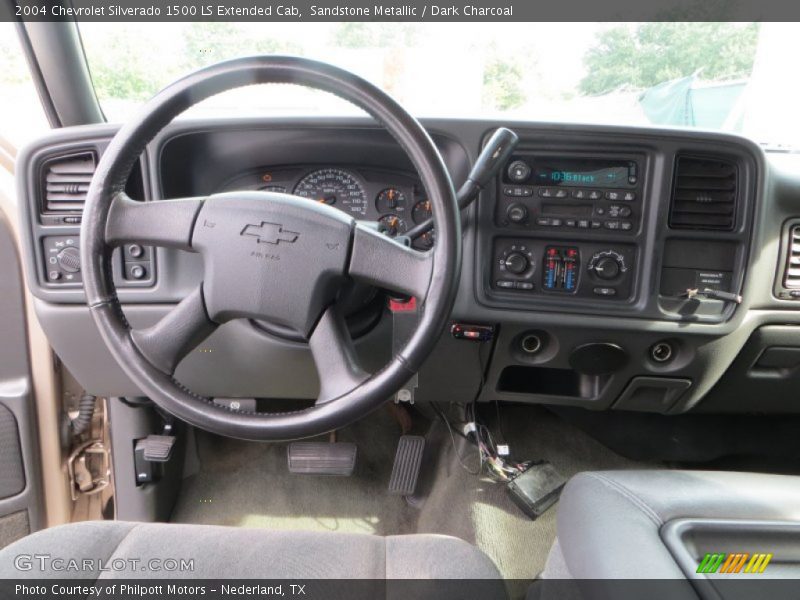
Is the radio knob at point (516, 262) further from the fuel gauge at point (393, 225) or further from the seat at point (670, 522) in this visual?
the seat at point (670, 522)

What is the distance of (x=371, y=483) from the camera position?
6.18 ft

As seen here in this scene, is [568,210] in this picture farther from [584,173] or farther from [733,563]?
[733,563]

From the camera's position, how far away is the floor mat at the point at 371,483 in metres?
1.73

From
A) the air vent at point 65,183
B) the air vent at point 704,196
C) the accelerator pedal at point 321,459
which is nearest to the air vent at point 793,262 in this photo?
the air vent at point 704,196

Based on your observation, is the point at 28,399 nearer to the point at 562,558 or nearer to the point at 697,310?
the point at 562,558

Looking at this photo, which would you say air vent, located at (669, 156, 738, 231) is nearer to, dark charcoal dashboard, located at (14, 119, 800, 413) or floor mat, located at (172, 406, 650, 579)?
dark charcoal dashboard, located at (14, 119, 800, 413)

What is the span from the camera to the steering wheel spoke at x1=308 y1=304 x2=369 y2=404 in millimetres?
919

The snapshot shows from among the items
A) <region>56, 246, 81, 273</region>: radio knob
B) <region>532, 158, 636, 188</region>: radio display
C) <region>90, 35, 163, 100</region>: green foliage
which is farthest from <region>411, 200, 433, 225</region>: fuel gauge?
<region>56, 246, 81, 273</region>: radio knob

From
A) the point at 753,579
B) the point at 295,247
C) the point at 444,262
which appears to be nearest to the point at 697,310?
the point at 753,579

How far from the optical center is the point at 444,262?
87cm

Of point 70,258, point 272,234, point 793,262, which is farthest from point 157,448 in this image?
point 793,262

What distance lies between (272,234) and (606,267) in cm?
77

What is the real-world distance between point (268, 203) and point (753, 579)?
97 centimetres

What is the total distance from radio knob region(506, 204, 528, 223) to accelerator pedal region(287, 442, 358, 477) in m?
0.91
